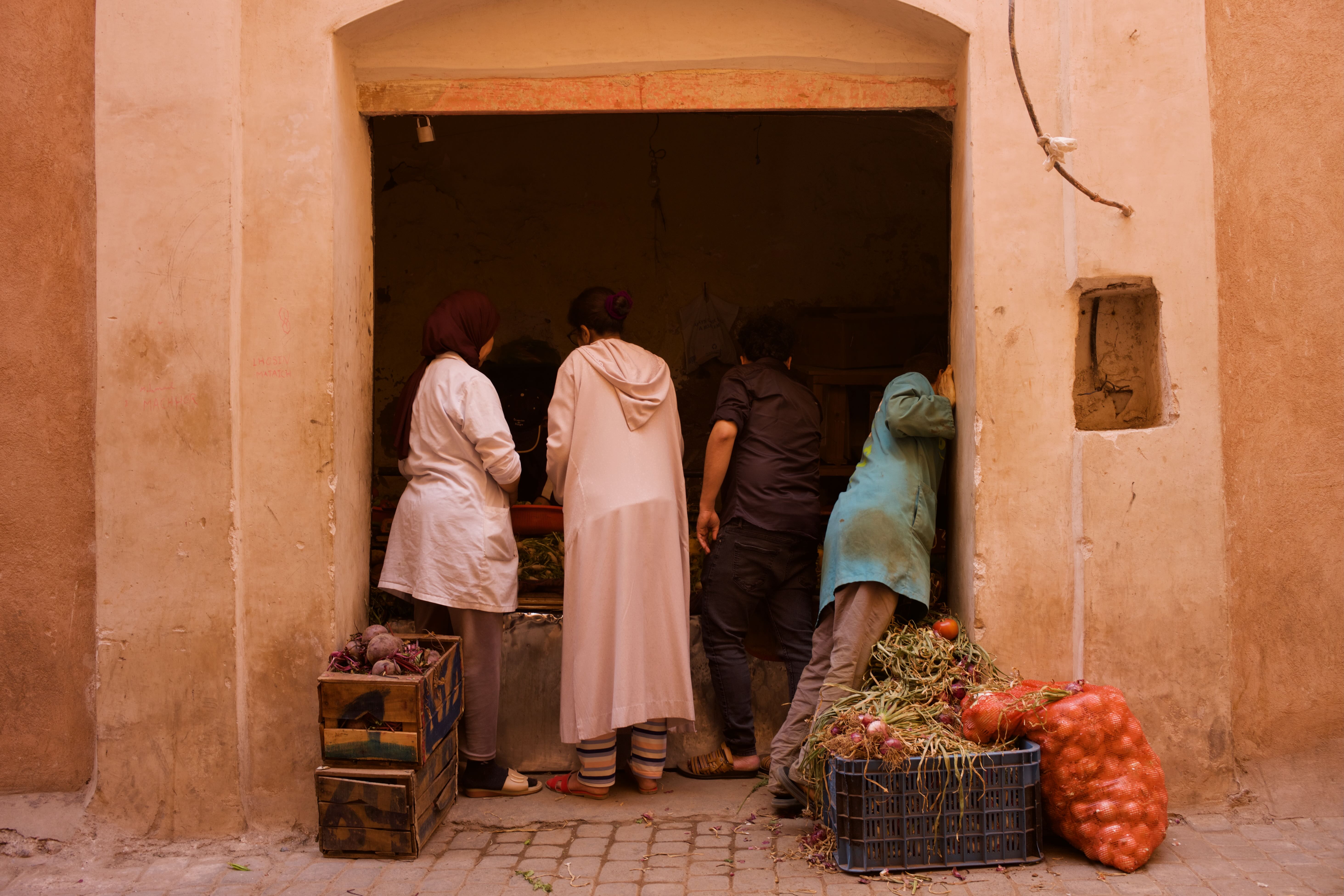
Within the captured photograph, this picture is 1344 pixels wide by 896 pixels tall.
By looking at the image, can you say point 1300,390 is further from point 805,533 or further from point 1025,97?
point 805,533

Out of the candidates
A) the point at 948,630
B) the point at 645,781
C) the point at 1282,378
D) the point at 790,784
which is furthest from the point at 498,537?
the point at 1282,378

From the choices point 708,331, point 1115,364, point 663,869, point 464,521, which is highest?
point 708,331

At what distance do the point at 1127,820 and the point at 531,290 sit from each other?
6138 millimetres

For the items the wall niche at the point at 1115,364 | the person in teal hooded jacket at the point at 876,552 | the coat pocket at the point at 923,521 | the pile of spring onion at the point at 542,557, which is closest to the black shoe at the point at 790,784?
the person in teal hooded jacket at the point at 876,552

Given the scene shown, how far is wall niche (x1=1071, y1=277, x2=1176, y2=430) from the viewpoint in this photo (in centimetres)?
445

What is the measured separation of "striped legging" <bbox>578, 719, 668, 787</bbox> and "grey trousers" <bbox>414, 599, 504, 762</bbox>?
17.4 inches

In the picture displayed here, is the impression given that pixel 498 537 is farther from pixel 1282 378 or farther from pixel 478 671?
pixel 1282 378

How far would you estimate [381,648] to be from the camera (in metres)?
4.23

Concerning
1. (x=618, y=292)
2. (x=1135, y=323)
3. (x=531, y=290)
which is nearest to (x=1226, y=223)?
(x=1135, y=323)

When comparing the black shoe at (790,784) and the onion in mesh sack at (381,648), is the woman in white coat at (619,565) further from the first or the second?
the onion in mesh sack at (381,648)

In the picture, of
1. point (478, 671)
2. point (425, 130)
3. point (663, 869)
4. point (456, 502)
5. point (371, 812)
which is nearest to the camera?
point (663, 869)

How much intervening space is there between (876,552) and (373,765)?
7.21ft

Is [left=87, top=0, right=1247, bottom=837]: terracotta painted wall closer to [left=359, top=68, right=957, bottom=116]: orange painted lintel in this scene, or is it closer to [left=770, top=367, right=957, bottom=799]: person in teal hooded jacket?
[left=770, top=367, right=957, bottom=799]: person in teal hooded jacket

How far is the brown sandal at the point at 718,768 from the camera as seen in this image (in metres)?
4.91
